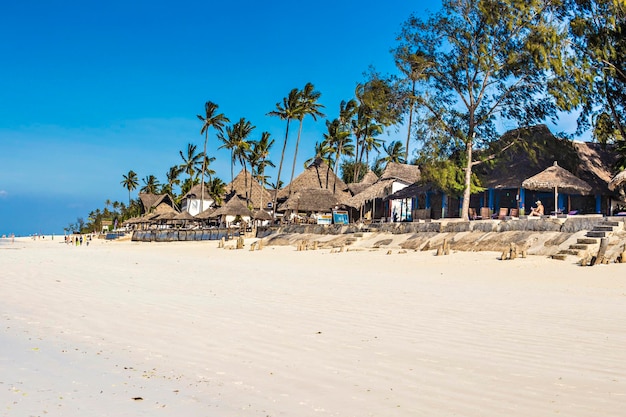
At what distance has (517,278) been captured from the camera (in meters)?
12.9

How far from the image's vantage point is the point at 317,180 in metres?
56.3

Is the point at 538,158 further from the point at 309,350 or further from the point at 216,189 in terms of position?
the point at 216,189

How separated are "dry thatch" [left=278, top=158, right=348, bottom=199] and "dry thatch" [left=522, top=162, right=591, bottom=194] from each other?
30267 mm

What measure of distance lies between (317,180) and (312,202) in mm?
11034

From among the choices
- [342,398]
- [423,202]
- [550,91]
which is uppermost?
[550,91]

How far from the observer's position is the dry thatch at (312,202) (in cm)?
4506

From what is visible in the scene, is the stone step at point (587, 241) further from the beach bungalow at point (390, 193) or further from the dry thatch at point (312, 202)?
the dry thatch at point (312, 202)

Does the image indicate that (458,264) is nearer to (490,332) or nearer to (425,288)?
(425,288)

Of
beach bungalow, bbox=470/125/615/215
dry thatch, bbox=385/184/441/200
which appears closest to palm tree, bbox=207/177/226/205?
dry thatch, bbox=385/184/441/200

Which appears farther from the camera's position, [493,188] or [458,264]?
[493,188]

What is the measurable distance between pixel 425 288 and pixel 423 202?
25.9 m

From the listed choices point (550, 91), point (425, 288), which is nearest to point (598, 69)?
point (550, 91)

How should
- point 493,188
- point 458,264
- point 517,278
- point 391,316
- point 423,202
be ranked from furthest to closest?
point 423,202 < point 493,188 < point 458,264 < point 517,278 < point 391,316

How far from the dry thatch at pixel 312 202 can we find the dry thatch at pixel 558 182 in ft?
67.8
